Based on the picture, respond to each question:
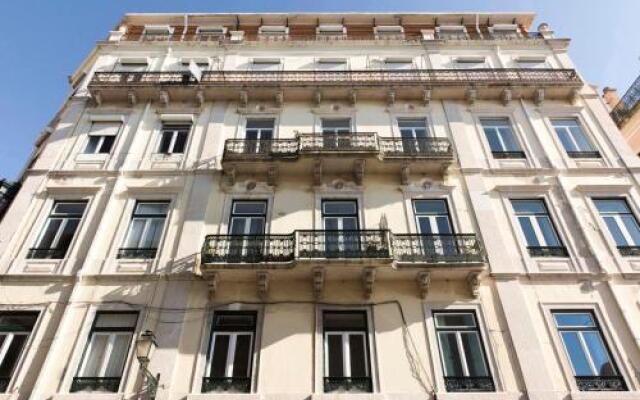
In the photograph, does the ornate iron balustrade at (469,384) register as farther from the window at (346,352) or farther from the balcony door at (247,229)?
the balcony door at (247,229)

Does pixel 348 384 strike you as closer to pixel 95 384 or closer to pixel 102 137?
pixel 95 384

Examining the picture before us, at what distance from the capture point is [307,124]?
15.7 meters

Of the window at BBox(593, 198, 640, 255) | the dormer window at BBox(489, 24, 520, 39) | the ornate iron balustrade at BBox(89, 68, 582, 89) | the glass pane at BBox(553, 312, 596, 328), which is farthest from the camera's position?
the dormer window at BBox(489, 24, 520, 39)

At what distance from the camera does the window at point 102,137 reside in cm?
1490

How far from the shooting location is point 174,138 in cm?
1521

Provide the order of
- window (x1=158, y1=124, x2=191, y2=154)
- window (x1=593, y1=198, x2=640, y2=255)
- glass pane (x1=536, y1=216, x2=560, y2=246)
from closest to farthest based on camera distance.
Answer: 1. window (x1=593, y1=198, x2=640, y2=255)
2. glass pane (x1=536, y1=216, x2=560, y2=246)
3. window (x1=158, y1=124, x2=191, y2=154)

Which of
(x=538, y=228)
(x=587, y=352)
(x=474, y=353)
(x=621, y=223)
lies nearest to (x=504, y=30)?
(x=621, y=223)

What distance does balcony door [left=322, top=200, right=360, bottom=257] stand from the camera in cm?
1136

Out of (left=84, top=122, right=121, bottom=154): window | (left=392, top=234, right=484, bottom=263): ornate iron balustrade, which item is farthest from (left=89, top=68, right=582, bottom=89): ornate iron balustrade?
(left=392, top=234, right=484, bottom=263): ornate iron balustrade

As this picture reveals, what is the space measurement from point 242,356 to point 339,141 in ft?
23.8

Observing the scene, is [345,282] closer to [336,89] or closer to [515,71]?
[336,89]

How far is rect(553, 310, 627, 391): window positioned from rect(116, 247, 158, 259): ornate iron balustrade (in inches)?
410

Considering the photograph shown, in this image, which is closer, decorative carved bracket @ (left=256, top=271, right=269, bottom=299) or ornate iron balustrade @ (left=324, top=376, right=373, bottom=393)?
ornate iron balustrade @ (left=324, top=376, right=373, bottom=393)

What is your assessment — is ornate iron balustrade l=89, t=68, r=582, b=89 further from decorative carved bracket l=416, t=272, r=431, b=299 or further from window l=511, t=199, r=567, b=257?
decorative carved bracket l=416, t=272, r=431, b=299
